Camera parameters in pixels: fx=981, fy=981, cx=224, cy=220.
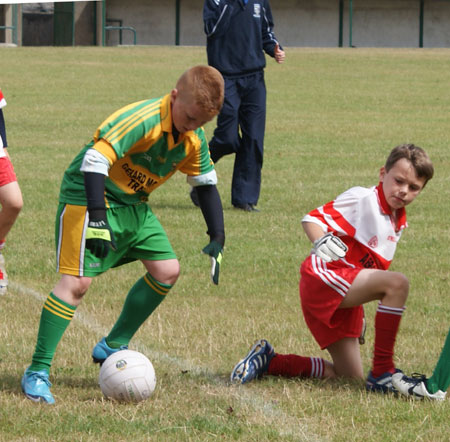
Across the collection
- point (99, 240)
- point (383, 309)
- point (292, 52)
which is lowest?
point (383, 309)

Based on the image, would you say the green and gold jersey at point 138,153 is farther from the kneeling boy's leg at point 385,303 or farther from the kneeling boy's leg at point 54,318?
the kneeling boy's leg at point 385,303

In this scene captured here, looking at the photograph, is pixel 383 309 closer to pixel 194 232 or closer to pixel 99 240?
pixel 99 240

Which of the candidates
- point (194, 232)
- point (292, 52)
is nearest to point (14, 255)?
point (194, 232)

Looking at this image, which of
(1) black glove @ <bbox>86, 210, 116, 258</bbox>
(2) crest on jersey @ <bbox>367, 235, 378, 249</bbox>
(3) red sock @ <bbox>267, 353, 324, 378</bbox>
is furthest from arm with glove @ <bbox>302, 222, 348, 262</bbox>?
(1) black glove @ <bbox>86, 210, 116, 258</bbox>

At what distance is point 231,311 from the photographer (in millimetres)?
6656

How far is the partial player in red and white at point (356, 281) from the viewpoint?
16.4 ft

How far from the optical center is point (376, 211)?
16.8ft

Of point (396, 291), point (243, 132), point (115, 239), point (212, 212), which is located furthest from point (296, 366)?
point (243, 132)

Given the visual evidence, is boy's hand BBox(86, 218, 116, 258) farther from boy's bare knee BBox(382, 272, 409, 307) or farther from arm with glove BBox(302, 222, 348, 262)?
boy's bare knee BBox(382, 272, 409, 307)

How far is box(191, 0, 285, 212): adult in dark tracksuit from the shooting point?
10.3m

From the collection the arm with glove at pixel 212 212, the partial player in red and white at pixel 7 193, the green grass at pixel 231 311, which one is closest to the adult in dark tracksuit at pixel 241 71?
the green grass at pixel 231 311

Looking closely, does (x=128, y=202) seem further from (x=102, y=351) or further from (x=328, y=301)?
(x=328, y=301)

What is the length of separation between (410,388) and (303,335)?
54.2 inches

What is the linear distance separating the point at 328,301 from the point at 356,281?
0.63ft
